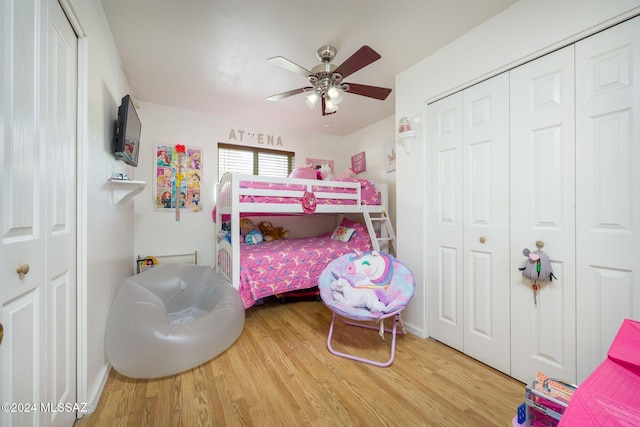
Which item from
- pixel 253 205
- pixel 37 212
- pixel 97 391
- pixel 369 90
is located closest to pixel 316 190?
pixel 253 205

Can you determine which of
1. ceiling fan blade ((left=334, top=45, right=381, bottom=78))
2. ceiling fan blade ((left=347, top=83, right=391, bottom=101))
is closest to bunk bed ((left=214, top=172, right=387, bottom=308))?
ceiling fan blade ((left=347, top=83, right=391, bottom=101))

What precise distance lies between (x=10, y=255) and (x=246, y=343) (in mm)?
1721

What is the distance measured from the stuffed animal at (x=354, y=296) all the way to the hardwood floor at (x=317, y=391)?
1.32 feet

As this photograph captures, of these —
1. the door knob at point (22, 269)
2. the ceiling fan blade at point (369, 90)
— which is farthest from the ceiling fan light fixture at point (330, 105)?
the door knob at point (22, 269)

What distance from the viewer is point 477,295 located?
73.7 inches

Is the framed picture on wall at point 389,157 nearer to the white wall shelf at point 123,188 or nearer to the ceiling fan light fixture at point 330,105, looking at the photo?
the ceiling fan light fixture at point 330,105

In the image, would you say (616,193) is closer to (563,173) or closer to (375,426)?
(563,173)

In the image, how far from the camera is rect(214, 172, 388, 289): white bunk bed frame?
2438 mm

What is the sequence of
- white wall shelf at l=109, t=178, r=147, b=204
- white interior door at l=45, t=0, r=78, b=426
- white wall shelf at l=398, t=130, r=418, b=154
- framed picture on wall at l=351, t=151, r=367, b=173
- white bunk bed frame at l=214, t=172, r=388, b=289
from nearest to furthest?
white interior door at l=45, t=0, r=78, b=426 → white wall shelf at l=109, t=178, r=147, b=204 → white wall shelf at l=398, t=130, r=418, b=154 → white bunk bed frame at l=214, t=172, r=388, b=289 → framed picture on wall at l=351, t=151, r=367, b=173

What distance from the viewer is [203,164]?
11.4ft

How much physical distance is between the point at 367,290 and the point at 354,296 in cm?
17

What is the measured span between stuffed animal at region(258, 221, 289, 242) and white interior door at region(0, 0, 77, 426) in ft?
8.06

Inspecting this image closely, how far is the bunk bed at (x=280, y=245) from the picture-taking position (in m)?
2.48

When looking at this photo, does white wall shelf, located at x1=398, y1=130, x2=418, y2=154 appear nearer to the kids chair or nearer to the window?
the kids chair
